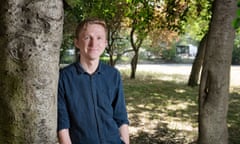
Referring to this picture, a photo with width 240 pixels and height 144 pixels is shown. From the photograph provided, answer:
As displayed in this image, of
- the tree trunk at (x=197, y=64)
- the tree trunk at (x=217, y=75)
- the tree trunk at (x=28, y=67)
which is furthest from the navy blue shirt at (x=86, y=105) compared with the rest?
the tree trunk at (x=197, y=64)

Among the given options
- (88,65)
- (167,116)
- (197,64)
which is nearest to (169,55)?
(197,64)

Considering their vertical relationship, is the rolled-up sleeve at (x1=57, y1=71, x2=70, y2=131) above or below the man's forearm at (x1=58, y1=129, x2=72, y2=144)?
above

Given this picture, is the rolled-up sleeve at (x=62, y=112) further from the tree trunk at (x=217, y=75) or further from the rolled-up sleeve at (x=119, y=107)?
the tree trunk at (x=217, y=75)

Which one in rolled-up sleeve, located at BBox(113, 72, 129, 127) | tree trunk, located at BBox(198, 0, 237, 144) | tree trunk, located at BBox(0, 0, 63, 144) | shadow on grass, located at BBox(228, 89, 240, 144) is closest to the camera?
tree trunk, located at BBox(0, 0, 63, 144)

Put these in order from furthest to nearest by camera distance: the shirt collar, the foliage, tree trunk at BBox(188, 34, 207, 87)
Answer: the foliage
tree trunk at BBox(188, 34, 207, 87)
the shirt collar

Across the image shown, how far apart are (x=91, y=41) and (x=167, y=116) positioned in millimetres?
6971

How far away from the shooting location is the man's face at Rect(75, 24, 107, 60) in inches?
70.1

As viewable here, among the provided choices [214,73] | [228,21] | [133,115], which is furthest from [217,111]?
[133,115]

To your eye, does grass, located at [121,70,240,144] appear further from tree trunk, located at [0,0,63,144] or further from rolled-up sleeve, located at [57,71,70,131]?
tree trunk, located at [0,0,63,144]

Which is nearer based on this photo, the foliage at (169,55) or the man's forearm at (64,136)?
the man's forearm at (64,136)

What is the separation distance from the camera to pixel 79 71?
181 cm

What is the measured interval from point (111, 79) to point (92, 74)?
0.13 meters

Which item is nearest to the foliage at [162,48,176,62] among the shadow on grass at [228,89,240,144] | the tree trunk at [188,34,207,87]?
the tree trunk at [188,34,207,87]

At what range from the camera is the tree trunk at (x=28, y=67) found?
4.15 feet
